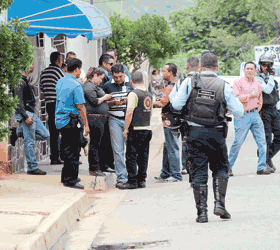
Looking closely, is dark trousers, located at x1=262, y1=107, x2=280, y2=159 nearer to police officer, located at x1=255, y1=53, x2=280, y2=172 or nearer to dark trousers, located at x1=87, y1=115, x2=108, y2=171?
police officer, located at x1=255, y1=53, x2=280, y2=172

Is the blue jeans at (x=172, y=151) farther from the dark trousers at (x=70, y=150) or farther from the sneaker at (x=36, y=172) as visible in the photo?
the sneaker at (x=36, y=172)

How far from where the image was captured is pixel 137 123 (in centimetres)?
857

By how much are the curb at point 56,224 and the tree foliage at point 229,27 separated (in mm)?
28527

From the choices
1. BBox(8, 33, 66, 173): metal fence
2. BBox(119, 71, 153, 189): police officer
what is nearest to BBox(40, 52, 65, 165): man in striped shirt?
BBox(8, 33, 66, 173): metal fence

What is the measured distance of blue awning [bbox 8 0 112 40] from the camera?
33.2ft

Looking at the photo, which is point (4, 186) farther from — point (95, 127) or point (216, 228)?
point (216, 228)

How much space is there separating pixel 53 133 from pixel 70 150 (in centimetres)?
250

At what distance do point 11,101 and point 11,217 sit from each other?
1.79 m

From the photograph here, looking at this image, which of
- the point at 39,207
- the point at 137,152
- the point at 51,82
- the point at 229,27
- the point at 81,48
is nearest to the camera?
the point at 39,207

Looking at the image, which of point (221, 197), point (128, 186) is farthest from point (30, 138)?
point (221, 197)

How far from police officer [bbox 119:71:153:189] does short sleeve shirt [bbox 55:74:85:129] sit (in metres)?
0.84

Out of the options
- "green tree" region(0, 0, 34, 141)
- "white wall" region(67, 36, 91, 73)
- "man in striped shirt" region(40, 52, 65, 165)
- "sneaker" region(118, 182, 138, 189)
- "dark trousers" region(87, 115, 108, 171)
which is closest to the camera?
"green tree" region(0, 0, 34, 141)

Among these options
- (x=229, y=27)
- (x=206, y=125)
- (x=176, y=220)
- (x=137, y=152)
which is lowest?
(x=176, y=220)

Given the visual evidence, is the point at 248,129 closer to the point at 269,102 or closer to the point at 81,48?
the point at 269,102
